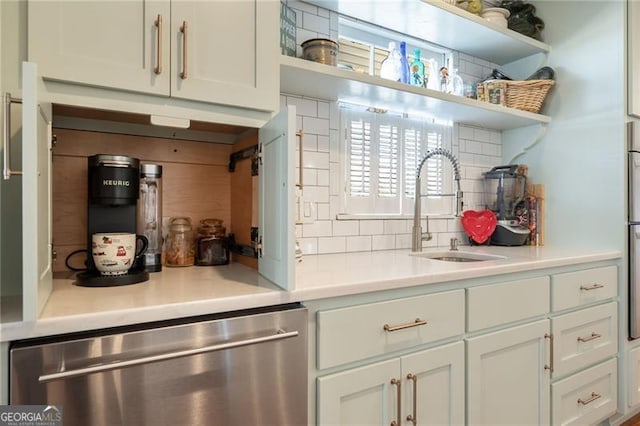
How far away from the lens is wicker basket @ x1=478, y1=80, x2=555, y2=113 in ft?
7.30

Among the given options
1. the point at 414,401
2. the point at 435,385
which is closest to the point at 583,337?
the point at 435,385

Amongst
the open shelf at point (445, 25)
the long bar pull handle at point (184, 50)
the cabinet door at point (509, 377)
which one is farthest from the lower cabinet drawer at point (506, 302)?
the open shelf at point (445, 25)

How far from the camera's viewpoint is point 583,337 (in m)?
1.85

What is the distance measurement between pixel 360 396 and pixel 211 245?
80 centimetres

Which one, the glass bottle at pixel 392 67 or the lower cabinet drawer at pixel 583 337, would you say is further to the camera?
the glass bottle at pixel 392 67

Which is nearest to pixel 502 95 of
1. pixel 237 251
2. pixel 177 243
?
pixel 237 251

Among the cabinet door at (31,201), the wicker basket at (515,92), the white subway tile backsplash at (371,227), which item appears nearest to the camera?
the cabinet door at (31,201)

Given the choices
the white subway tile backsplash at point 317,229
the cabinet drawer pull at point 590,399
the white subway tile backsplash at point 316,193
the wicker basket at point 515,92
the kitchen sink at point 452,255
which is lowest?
the cabinet drawer pull at point 590,399

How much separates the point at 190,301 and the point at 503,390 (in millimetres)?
1295

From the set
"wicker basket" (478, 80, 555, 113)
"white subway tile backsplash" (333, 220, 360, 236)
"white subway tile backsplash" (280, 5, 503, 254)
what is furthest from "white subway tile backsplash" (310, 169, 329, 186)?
"wicker basket" (478, 80, 555, 113)

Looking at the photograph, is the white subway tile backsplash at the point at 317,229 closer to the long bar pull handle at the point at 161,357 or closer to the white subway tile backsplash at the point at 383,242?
the white subway tile backsplash at the point at 383,242

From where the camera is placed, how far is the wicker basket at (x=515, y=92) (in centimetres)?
222

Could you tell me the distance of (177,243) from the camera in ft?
4.99

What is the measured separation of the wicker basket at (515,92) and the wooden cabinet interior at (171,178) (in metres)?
1.50
